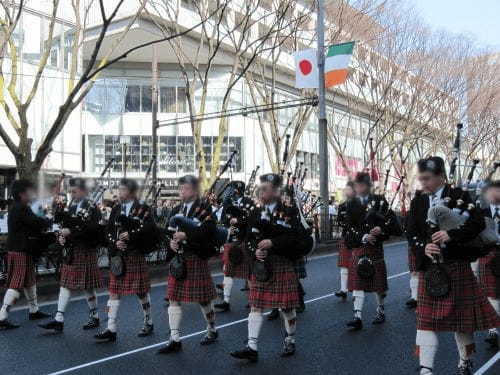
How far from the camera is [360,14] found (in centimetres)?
2094

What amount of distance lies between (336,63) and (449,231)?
13921 millimetres

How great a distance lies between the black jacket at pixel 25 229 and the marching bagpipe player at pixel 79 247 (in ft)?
1.09

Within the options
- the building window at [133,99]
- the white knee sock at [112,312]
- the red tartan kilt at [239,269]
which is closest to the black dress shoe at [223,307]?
the red tartan kilt at [239,269]

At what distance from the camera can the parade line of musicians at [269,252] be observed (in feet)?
16.1

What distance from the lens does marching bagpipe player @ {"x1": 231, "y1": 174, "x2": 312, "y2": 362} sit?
5.97m

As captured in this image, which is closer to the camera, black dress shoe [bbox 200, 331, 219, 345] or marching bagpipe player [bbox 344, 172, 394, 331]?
black dress shoe [bbox 200, 331, 219, 345]

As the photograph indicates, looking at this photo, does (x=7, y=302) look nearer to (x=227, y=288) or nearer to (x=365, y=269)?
(x=227, y=288)

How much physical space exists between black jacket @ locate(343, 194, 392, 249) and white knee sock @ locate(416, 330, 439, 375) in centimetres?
326

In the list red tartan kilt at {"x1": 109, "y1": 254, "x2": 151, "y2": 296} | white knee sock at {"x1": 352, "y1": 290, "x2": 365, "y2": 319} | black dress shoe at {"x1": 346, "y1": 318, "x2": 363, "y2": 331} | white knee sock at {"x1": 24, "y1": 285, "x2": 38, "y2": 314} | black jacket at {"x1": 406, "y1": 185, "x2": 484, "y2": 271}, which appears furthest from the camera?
white knee sock at {"x1": 24, "y1": 285, "x2": 38, "y2": 314}

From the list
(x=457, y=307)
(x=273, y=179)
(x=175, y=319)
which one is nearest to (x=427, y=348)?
(x=457, y=307)

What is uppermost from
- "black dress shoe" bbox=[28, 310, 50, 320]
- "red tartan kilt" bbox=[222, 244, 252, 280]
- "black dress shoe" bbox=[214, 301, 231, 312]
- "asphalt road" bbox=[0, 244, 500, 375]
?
"red tartan kilt" bbox=[222, 244, 252, 280]

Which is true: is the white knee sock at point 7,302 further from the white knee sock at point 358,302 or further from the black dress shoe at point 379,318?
the black dress shoe at point 379,318

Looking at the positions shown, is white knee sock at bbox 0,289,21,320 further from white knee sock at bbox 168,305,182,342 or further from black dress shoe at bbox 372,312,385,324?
black dress shoe at bbox 372,312,385,324

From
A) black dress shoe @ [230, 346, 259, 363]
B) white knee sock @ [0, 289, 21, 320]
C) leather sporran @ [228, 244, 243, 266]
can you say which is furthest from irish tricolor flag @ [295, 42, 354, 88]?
black dress shoe @ [230, 346, 259, 363]
